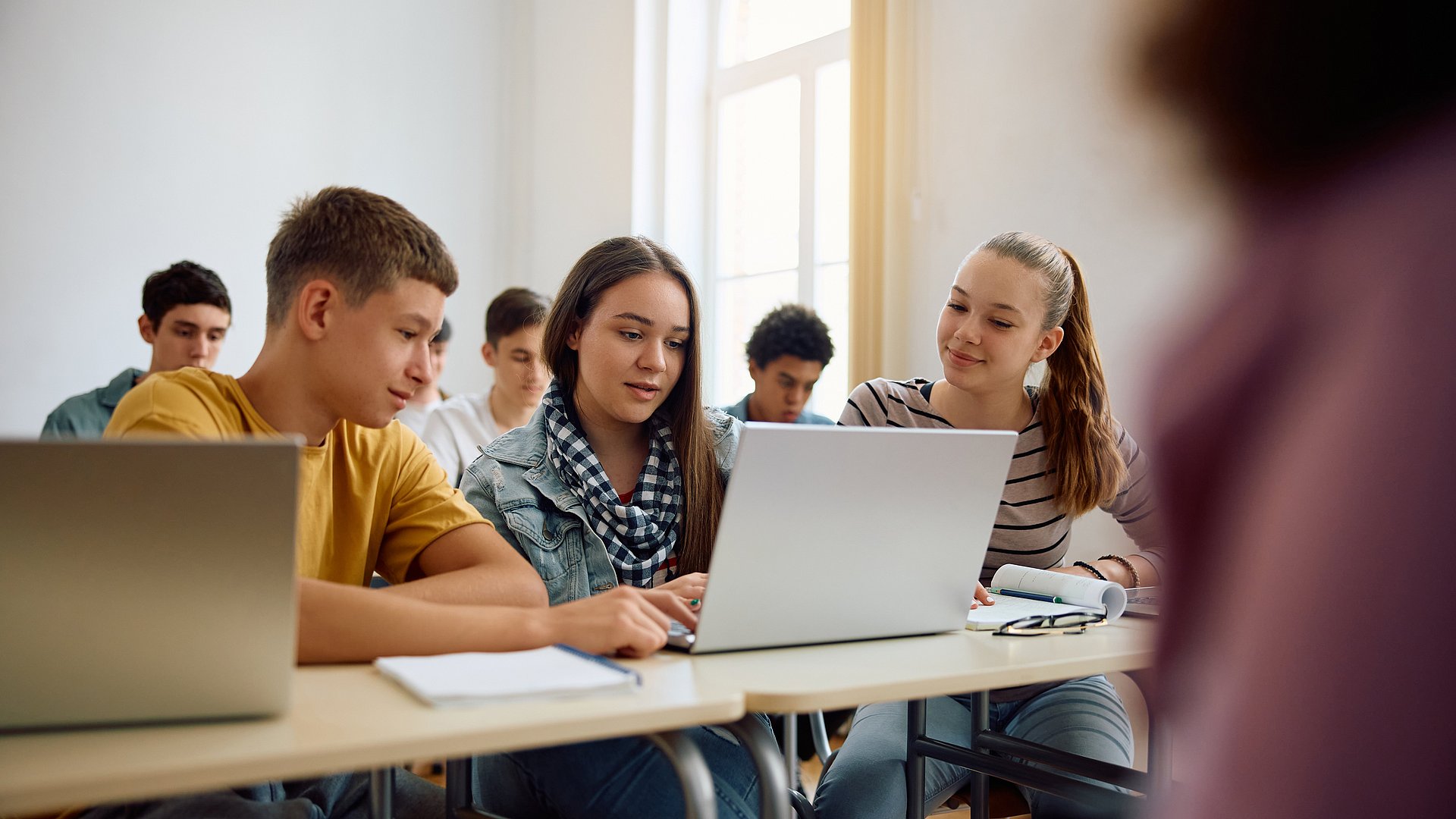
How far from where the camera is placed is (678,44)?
212 inches

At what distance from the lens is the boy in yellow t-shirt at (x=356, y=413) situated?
1.27 metres

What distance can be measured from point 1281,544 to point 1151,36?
0.18m

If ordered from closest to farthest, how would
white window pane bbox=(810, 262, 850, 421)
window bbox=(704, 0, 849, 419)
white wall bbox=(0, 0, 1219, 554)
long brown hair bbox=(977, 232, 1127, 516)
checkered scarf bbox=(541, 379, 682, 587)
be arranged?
1. checkered scarf bbox=(541, 379, 682, 587)
2. long brown hair bbox=(977, 232, 1127, 516)
3. white wall bbox=(0, 0, 1219, 554)
4. white window pane bbox=(810, 262, 850, 421)
5. window bbox=(704, 0, 849, 419)

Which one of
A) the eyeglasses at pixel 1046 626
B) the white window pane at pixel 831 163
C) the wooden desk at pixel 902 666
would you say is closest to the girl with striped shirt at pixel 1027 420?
the eyeglasses at pixel 1046 626

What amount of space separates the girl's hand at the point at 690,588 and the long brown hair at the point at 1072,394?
2.53 feet

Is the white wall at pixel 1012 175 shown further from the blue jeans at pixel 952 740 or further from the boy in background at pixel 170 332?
the boy in background at pixel 170 332

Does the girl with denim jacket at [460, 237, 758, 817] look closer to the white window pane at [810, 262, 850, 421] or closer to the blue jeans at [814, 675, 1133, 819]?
the blue jeans at [814, 675, 1133, 819]

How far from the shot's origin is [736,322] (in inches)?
212

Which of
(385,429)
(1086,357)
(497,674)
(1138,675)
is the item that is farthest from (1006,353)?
(497,674)

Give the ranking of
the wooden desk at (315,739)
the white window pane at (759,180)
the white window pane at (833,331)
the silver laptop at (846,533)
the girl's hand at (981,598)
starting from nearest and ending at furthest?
the wooden desk at (315,739) → the silver laptop at (846,533) → the girl's hand at (981,598) → the white window pane at (833,331) → the white window pane at (759,180)

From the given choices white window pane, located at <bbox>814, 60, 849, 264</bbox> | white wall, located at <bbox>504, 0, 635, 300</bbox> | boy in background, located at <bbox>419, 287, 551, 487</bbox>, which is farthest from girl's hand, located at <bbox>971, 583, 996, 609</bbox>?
white wall, located at <bbox>504, 0, 635, 300</bbox>

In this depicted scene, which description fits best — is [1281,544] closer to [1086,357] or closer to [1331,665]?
[1331,665]

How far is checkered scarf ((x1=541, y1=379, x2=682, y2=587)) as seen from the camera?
159 centimetres

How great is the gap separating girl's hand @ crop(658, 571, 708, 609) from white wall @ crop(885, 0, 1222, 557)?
1.95 meters
